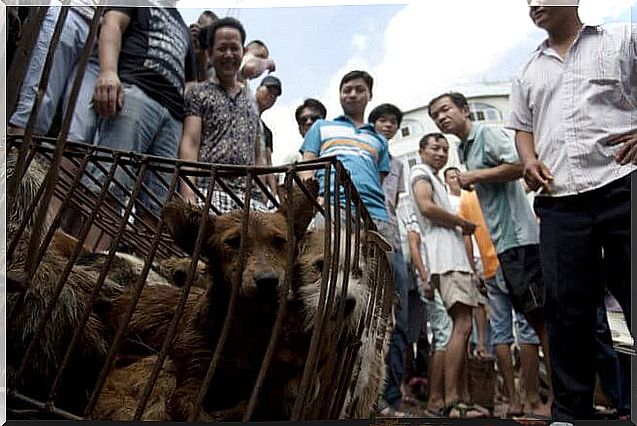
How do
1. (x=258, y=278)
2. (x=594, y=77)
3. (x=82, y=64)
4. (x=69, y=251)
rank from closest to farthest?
(x=82, y=64)
(x=258, y=278)
(x=69, y=251)
(x=594, y=77)

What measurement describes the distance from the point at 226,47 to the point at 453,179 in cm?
47

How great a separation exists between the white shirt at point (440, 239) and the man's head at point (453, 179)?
0.01 metres

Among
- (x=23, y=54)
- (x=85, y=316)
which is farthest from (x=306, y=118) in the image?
(x=23, y=54)

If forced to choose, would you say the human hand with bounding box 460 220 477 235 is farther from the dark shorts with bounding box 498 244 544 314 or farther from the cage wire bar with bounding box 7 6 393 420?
the cage wire bar with bounding box 7 6 393 420

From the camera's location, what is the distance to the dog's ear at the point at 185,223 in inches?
38.5

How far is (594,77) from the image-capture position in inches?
47.6

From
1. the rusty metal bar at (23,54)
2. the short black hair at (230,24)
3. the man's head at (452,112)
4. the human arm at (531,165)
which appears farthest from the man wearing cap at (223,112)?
the rusty metal bar at (23,54)

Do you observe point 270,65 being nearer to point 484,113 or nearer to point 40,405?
point 484,113

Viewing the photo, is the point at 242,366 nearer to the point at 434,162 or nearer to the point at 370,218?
the point at 370,218

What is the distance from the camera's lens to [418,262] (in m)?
1.28

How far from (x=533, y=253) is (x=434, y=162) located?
0.23m

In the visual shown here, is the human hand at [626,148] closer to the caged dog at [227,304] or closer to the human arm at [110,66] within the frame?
the caged dog at [227,304]

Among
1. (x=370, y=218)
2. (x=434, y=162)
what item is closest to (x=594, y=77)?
(x=434, y=162)

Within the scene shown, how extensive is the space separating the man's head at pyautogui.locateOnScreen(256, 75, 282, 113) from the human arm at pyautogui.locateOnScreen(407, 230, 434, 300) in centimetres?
34
